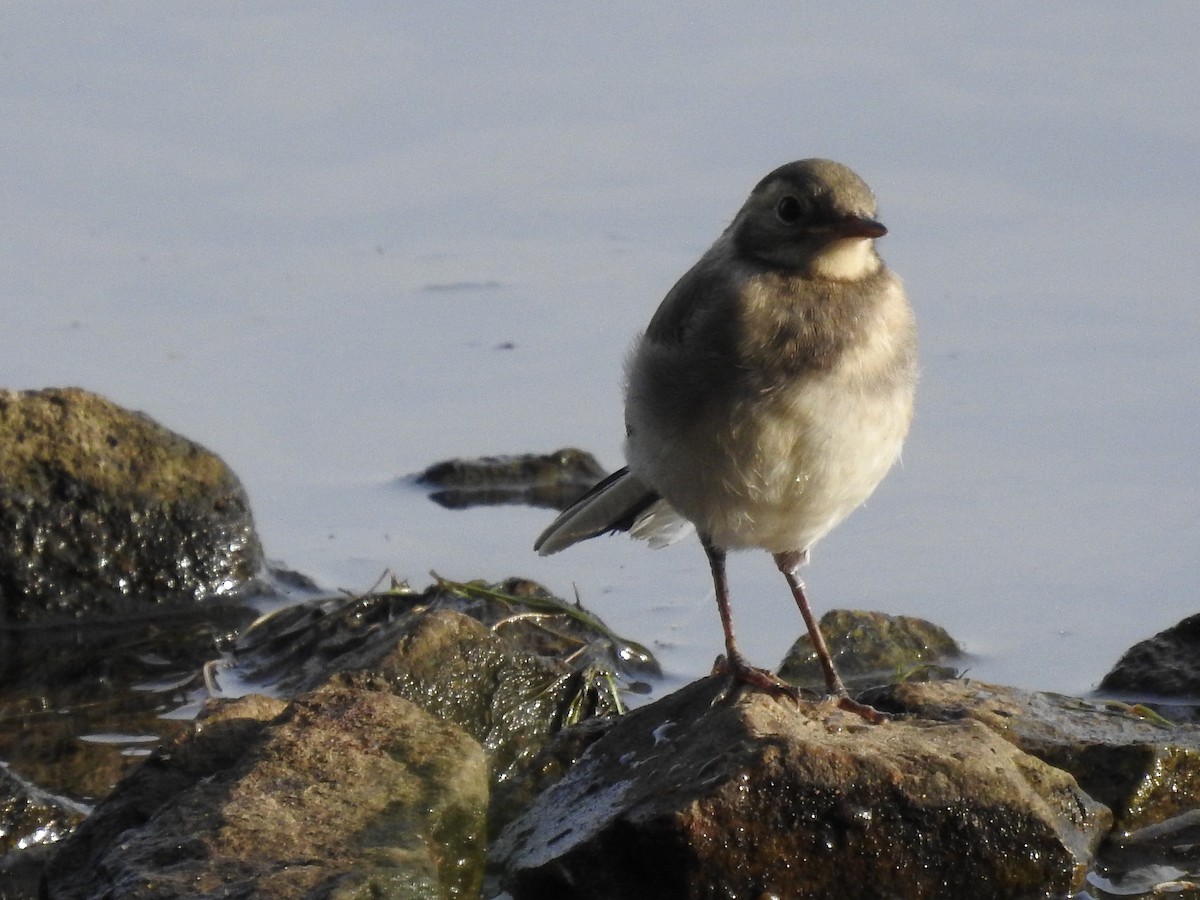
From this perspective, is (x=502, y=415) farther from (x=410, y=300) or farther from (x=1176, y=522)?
(x=1176, y=522)

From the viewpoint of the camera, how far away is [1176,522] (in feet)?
31.1

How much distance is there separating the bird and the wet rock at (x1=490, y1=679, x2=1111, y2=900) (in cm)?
65

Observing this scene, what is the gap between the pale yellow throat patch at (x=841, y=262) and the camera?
655cm

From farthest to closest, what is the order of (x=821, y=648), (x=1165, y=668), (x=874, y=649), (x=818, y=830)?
1. (x=874, y=649)
2. (x=1165, y=668)
3. (x=821, y=648)
4. (x=818, y=830)

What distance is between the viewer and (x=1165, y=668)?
792 centimetres

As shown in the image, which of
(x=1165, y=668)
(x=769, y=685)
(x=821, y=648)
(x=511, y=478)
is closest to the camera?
(x=769, y=685)

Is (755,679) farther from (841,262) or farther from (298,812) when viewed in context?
(298,812)

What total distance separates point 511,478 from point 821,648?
3.17 m

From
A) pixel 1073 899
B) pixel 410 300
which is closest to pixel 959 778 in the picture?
pixel 1073 899

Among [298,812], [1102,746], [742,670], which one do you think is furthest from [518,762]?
[1102,746]

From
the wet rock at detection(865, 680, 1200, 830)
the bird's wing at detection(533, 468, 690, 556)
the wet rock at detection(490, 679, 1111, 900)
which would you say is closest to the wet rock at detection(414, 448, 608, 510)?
the bird's wing at detection(533, 468, 690, 556)

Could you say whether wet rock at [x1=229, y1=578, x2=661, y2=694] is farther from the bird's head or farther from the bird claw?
the bird's head

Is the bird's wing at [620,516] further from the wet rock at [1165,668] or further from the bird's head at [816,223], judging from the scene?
the wet rock at [1165,668]

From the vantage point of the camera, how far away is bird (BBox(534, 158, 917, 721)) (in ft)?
20.9
